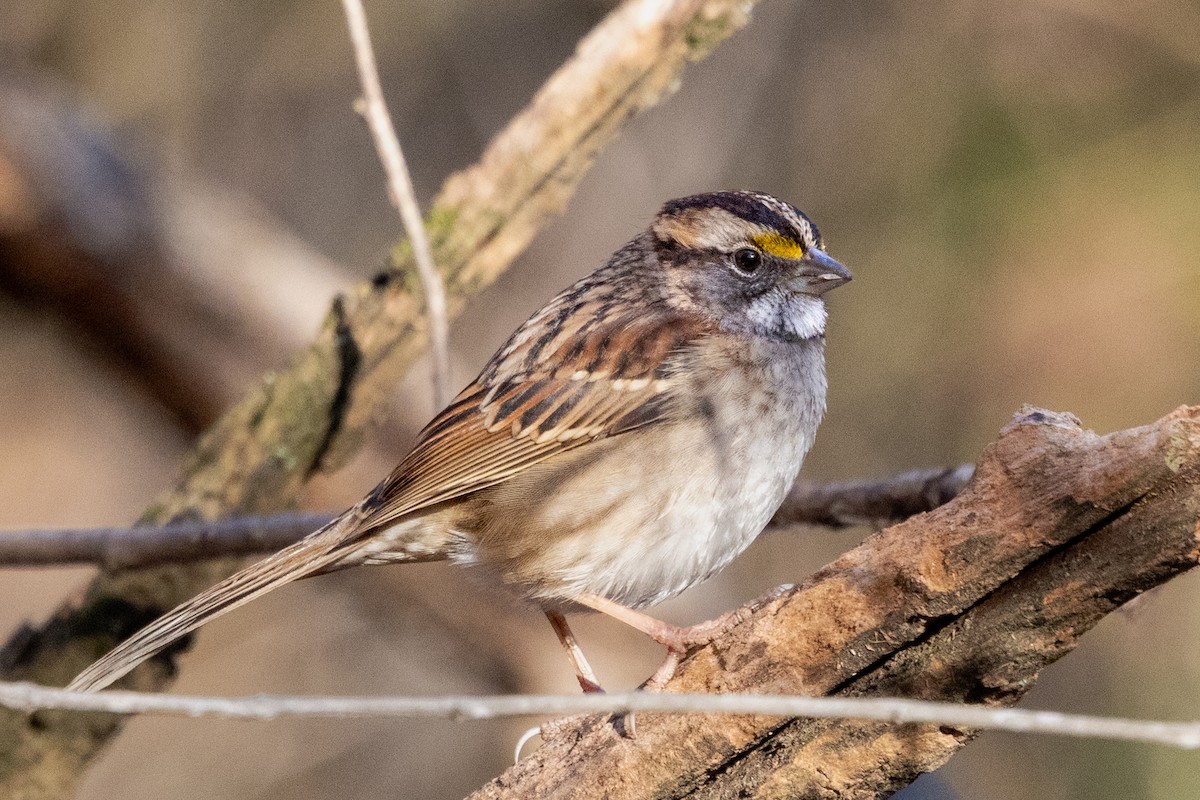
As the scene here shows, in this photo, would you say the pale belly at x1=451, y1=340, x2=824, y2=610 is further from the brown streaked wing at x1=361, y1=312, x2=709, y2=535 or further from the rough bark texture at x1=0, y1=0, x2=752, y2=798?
the rough bark texture at x1=0, y1=0, x2=752, y2=798

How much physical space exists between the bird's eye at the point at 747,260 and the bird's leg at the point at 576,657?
1.03m

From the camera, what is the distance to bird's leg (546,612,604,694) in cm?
331

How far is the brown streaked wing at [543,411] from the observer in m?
3.16

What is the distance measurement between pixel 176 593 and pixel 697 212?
2059 mm

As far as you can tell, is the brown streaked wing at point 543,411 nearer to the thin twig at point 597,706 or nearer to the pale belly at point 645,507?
the pale belly at point 645,507

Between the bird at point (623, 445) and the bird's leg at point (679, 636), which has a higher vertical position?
the bird at point (623, 445)

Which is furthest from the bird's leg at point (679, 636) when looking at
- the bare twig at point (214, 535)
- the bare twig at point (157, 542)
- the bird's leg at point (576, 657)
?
the bare twig at point (157, 542)

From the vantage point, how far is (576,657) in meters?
3.35

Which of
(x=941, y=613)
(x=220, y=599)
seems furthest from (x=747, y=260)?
(x=220, y=599)

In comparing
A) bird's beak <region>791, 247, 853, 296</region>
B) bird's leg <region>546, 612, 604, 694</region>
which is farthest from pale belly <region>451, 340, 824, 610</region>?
bird's beak <region>791, 247, 853, 296</region>

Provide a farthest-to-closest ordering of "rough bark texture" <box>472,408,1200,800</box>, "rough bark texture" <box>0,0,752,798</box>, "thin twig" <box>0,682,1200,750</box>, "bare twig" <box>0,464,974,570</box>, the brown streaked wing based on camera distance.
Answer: "rough bark texture" <box>0,0,752,798</box> < "bare twig" <box>0,464,974,570</box> < the brown streaked wing < "rough bark texture" <box>472,408,1200,800</box> < "thin twig" <box>0,682,1200,750</box>

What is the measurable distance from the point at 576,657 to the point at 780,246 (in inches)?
47.2

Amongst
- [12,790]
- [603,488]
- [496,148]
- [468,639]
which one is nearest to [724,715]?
[603,488]

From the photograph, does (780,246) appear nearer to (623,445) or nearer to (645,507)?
(623,445)
